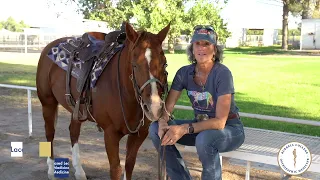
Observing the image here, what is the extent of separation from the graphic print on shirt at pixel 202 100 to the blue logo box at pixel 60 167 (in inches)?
72.9

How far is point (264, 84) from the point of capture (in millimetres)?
13211

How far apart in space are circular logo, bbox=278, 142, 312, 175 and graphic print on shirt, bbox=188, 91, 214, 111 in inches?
28.1

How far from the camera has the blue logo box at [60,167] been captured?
Answer: 4.42m

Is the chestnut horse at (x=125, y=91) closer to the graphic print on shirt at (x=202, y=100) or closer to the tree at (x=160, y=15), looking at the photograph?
the graphic print on shirt at (x=202, y=100)

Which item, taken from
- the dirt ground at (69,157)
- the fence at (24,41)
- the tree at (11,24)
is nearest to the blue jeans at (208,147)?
the dirt ground at (69,157)

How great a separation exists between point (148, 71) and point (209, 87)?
0.60 metres

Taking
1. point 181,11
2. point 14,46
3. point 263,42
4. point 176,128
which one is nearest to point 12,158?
point 176,128

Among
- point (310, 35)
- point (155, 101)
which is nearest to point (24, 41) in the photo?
point (310, 35)

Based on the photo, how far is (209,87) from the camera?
10.5 ft

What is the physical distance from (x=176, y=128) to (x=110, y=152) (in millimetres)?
804

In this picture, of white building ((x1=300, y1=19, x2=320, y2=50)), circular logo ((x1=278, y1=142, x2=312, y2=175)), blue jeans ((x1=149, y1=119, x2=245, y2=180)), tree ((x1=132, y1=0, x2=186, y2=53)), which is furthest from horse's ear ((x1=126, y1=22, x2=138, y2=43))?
white building ((x1=300, y1=19, x2=320, y2=50))

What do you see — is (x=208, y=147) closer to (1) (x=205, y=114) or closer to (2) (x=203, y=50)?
(1) (x=205, y=114)

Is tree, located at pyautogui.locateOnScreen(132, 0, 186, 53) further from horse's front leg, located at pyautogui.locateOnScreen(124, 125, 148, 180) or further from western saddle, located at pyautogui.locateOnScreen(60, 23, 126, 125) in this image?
horse's front leg, located at pyautogui.locateOnScreen(124, 125, 148, 180)

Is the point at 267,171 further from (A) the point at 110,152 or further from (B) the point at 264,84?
(B) the point at 264,84
